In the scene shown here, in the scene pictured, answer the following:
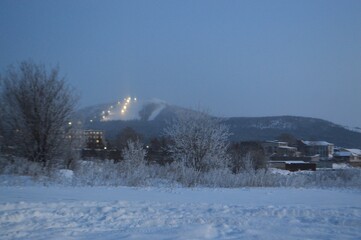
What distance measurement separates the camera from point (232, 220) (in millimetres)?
8859

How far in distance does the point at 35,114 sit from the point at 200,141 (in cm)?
1213

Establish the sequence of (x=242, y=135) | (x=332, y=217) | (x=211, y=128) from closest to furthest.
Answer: (x=332, y=217), (x=211, y=128), (x=242, y=135)

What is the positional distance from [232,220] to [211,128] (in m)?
22.1

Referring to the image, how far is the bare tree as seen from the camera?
79.3ft

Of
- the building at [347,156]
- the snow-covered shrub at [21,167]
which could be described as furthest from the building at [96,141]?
the building at [347,156]

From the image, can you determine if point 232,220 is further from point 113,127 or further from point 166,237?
point 113,127

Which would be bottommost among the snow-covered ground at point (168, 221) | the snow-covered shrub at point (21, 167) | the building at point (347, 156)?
the snow-covered ground at point (168, 221)

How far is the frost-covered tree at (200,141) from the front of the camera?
96.5 ft

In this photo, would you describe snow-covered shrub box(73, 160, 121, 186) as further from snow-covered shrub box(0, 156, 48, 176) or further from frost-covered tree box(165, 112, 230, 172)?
frost-covered tree box(165, 112, 230, 172)

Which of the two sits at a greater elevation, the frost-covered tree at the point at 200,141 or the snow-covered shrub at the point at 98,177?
the frost-covered tree at the point at 200,141

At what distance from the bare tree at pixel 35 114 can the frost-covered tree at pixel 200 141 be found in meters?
9.04

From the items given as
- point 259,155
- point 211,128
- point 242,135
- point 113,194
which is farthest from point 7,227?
point 242,135

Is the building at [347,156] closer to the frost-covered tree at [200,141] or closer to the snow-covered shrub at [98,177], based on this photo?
the frost-covered tree at [200,141]

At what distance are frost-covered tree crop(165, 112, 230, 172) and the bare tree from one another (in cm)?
904
